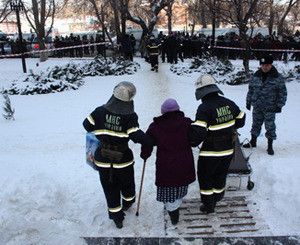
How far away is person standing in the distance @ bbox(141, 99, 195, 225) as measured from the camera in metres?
3.04

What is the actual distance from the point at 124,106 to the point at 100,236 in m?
1.55

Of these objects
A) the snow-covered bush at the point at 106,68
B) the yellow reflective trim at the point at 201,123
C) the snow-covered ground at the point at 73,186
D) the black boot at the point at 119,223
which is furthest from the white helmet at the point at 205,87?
the snow-covered bush at the point at 106,68

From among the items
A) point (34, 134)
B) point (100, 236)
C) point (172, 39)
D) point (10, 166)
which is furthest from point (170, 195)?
point (172, 39)

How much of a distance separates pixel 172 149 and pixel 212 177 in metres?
0.72

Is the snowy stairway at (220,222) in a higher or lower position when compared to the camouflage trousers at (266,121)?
lower

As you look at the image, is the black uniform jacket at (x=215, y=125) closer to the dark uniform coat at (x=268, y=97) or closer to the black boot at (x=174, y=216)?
the black boot at (x=174, y=216)

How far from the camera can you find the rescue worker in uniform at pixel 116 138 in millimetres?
3057

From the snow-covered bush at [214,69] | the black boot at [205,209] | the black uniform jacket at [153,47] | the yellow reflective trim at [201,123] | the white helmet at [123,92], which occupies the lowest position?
the black boot at [205,209]

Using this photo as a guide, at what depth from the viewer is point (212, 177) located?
136 inches

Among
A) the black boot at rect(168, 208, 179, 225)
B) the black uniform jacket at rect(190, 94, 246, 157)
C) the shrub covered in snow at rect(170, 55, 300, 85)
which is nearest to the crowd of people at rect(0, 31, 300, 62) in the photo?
the shrub covered in snow at rect(170, 55, 300, 85)

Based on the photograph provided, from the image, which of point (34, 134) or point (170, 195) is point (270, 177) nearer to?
point (170, 195)

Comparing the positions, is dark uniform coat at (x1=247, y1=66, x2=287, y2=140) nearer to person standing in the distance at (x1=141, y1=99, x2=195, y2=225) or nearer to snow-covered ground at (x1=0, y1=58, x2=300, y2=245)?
snow-covered ground at (x1=0, y1=58, x2=300, y2=245)

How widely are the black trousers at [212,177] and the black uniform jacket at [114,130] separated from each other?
784mm

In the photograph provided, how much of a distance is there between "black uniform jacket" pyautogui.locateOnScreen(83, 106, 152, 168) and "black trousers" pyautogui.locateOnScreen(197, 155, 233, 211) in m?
0.78
